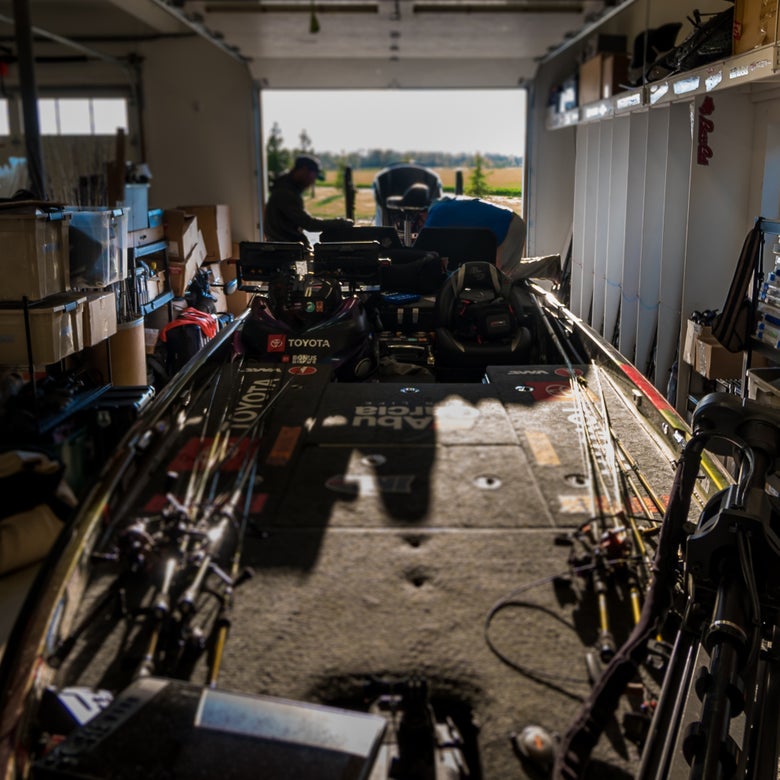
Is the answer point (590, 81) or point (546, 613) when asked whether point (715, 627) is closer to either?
point (546, 613)

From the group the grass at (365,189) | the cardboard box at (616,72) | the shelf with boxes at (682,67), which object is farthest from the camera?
the grass at (365,189)

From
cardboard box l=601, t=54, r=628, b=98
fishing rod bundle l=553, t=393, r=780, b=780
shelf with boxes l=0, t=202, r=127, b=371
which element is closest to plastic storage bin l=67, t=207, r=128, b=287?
shelf with boxes l=0, t=202, r=127, b=371

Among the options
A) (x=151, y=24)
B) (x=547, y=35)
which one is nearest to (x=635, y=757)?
(x=547, y=35)

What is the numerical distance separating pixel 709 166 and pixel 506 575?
456 centimetres

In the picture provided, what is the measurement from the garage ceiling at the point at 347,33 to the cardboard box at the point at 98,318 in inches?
92.9

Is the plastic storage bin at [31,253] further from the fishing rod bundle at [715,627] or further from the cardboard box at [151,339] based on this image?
the fishing rod bundle at [715,627]

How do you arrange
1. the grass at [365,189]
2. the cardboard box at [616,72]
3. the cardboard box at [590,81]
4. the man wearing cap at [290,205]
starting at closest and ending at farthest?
the man wearing cap at [290,205], the cardboard box at [616,72], the cardboard box at [590,81], the grass at [365,189]

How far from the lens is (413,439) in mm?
1742

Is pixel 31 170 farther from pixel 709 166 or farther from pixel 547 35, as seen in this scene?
pixel 547 35

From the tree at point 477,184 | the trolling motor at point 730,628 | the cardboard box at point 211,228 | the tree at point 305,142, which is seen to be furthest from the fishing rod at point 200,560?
the tree at point 305,142

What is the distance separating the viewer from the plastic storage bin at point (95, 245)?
4363 mm

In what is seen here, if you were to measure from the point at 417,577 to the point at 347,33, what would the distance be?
755cm

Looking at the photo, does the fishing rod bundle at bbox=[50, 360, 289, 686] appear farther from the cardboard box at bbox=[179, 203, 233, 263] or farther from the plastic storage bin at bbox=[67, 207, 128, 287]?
the cardboard box at bbox=[179, 203, 233, 263]

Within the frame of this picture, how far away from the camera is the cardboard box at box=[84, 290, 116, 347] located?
4160 mm
